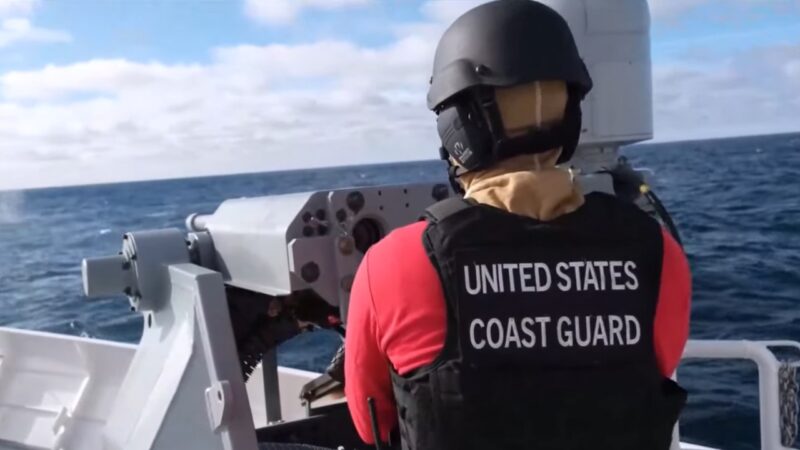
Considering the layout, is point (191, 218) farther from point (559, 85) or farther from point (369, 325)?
point (559, 85)

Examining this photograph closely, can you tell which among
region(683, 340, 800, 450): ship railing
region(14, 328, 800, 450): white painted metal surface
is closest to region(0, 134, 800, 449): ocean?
region(683, 340, 800, 450): ship railing

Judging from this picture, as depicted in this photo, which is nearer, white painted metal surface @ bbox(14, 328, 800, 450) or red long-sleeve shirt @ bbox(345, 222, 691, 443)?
red long-sleeve shirt @ bbox(345, 222, 691, 443)

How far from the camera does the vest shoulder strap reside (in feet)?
5.50

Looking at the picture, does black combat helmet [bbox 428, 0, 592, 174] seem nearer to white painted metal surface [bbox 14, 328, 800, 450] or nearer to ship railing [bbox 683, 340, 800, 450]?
ship railing [bbox 683, 340, 800, 450]

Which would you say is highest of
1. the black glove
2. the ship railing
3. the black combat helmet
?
the black combat helmet

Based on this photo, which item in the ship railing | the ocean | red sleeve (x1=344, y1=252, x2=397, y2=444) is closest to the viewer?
red sleeve (x1=344, y1=252, x2=397, y2=444)

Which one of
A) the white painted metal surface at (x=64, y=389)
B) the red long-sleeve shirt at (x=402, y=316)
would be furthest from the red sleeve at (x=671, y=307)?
the white painted metal surface at (x=64, y=389)

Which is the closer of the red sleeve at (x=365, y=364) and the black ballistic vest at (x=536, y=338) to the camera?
the black ballistic vest at (x=536, y=338)

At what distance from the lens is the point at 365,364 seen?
69.9 inches

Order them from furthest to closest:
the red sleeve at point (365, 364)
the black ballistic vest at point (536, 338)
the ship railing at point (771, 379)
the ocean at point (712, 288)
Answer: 1. the ocean at point (712, 288)
2. the ship railing at point (771, 379)
3. the red sleeve at point (365, 364)
4. the black ballistic vest at point (536, 338)

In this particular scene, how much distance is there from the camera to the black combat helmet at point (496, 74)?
1680 mm

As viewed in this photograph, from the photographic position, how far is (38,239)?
112ft

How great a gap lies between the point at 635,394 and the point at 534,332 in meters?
0.24

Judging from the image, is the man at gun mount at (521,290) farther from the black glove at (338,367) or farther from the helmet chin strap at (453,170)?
the black glove at (338,367)
